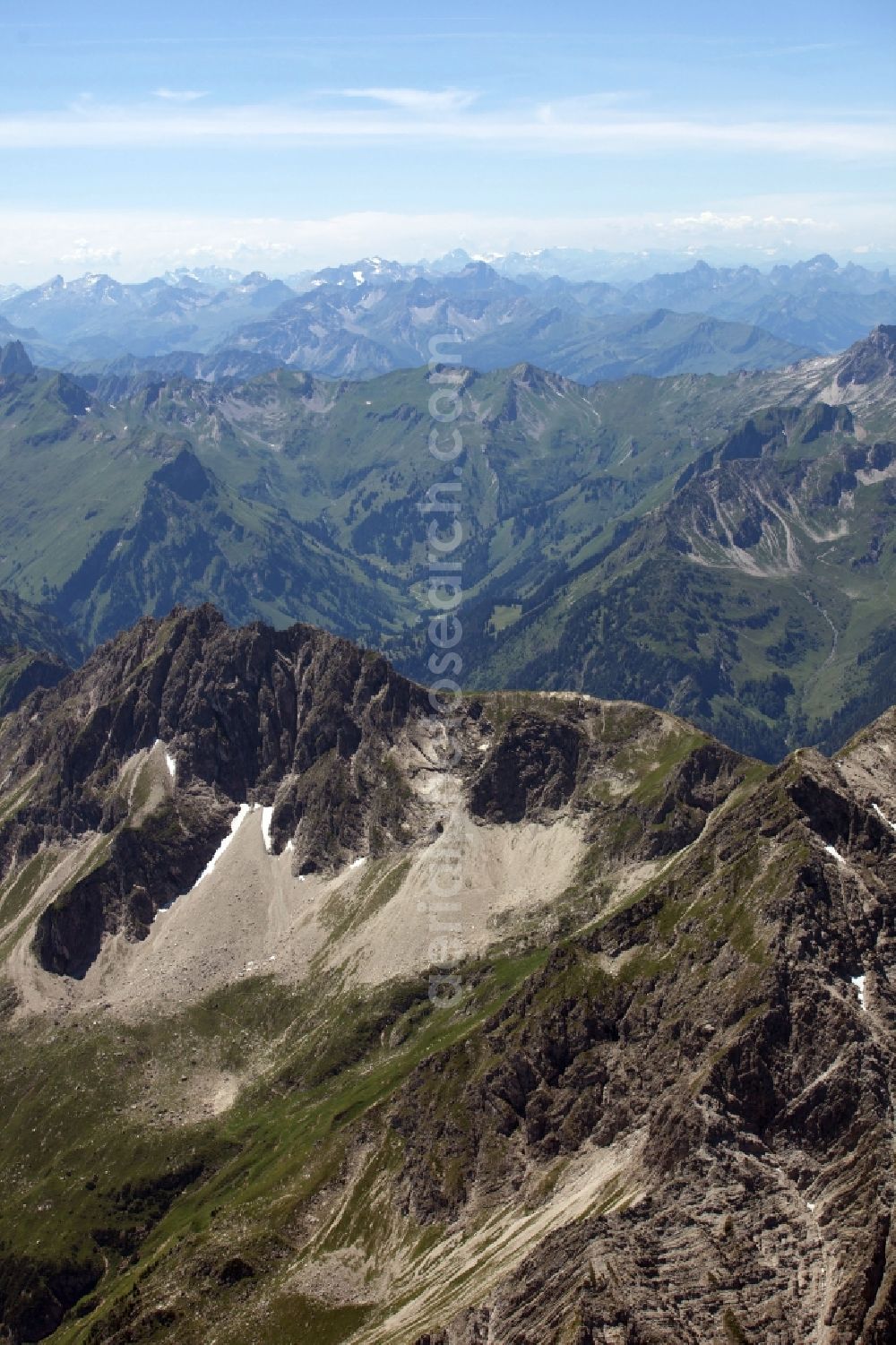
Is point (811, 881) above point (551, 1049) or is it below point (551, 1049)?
above

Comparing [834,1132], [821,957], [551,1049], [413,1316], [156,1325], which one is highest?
[821,957]

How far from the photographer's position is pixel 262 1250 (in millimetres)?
179500

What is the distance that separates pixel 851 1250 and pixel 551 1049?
7255 centimetres

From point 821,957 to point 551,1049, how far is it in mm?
45913

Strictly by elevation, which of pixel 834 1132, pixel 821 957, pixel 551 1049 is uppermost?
pixel 821 957

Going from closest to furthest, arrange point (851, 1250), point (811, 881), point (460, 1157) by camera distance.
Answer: point (851, 1250) < point (811, 881) < point (460, 1157)


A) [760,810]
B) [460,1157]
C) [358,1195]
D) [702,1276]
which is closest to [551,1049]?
[460,1157]

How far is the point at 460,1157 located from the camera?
178875mm

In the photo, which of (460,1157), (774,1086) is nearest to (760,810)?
(774,1086)

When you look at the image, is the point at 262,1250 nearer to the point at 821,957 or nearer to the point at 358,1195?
the point at 358,1195

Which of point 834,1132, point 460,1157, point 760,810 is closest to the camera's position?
point 834,1132

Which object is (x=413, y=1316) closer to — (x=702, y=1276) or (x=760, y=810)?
(x=702, y=1276)

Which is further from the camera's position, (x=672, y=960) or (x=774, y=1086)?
(x=672, y=960)

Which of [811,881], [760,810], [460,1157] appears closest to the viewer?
[811,881]
